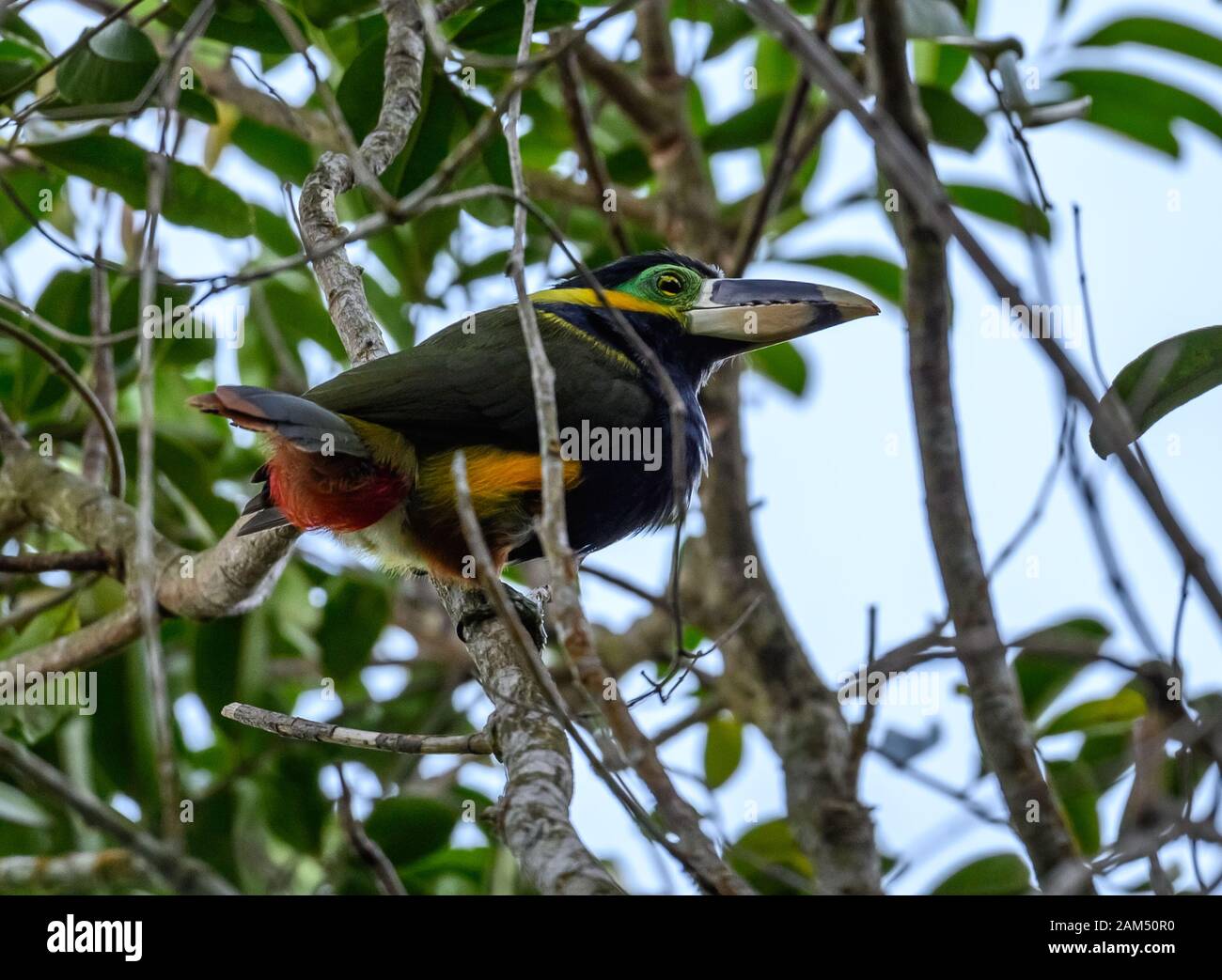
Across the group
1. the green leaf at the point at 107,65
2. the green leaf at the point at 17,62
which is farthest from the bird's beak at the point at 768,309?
the green leaf at the point at 17,62

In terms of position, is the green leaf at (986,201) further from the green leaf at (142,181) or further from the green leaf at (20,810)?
the green leaf at (20,810)

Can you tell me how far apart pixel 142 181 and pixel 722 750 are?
7.43ft

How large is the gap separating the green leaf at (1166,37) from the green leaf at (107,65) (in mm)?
2487

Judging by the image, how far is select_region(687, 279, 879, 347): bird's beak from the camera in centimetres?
307

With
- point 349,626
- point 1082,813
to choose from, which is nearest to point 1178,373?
point 1082,813

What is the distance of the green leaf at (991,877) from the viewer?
119 inches

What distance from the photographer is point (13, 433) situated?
3.01 metres

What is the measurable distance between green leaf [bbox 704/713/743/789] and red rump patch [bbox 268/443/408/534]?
5.21ft

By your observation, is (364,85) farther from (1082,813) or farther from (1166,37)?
(1082,813)

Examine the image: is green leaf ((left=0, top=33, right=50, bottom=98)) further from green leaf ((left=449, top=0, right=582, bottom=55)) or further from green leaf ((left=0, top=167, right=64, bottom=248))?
green leaf ((left=449, top=0, right=582, bottom=55))

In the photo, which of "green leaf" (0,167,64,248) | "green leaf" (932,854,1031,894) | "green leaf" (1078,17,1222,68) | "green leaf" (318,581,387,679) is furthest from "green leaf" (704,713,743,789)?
"green leaf" (0,167,64,248)

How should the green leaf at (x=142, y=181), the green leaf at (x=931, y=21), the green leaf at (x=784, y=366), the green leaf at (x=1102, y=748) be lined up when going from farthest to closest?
the green leaf at (x=784, y=366), the green leaf at (x=1102, y=748), the green leaf at (x=142, y=181), the green leaf at (x=931, y=21)

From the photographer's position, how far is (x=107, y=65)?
8.71 feet
